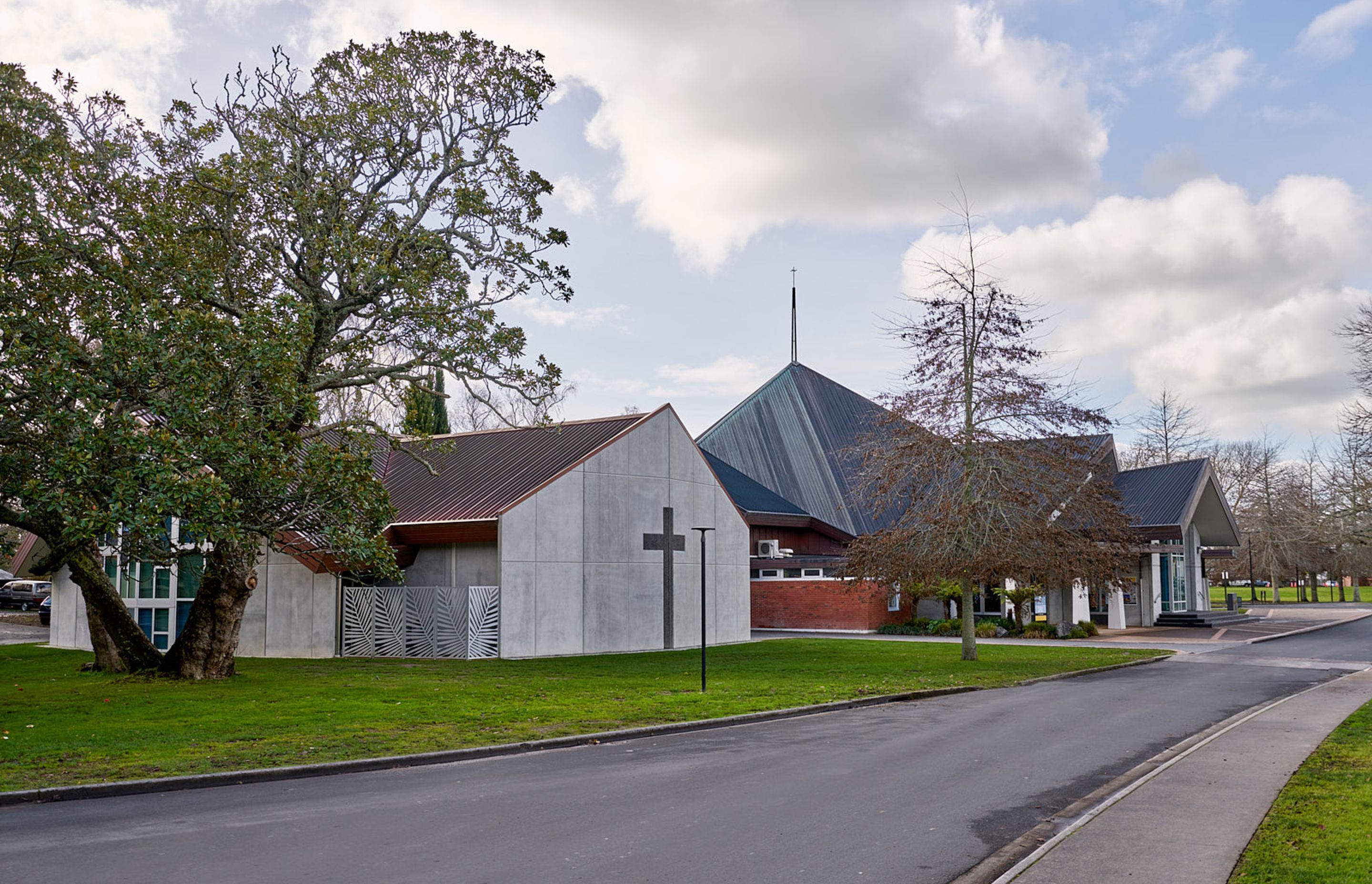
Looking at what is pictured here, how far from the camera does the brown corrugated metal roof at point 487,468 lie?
2759 centimetres

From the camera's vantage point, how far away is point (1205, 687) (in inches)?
768

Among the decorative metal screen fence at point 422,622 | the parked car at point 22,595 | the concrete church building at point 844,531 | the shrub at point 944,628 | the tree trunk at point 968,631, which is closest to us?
the tree trunk at point 968,631

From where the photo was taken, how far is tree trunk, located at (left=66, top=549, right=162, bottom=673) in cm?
2005

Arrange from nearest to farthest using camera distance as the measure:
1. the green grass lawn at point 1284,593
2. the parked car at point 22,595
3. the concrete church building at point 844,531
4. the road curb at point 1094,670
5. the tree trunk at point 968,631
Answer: the road curb at point 1094,670
the tree trunk at point 968,631
the concrete church building at point 844,531
the parked car at point 22,595
the green grass lawn at point 1284,593

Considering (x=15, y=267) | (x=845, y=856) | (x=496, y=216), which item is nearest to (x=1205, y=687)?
(x=845, y=856)

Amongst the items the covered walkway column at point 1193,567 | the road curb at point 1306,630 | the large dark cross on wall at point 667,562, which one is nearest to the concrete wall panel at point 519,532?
the large dark cross on wall at point 667,562

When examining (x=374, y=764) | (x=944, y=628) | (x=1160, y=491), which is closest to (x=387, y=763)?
(x=374, y=764)

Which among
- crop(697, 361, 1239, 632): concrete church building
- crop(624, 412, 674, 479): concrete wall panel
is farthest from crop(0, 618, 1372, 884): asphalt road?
crop(697, 361, 1239, 632): concrete church building

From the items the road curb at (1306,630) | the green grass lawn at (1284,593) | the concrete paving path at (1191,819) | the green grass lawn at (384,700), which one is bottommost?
the green grass lawn at (1284,593)

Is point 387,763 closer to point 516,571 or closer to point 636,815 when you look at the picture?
point 636,815

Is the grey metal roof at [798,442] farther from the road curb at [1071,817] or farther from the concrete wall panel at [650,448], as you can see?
the road curb at [1071,817]

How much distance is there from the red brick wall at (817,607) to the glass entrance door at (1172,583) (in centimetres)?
1050

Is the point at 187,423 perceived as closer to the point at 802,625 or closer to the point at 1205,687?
the point at 1205,687

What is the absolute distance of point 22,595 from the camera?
187 feet
